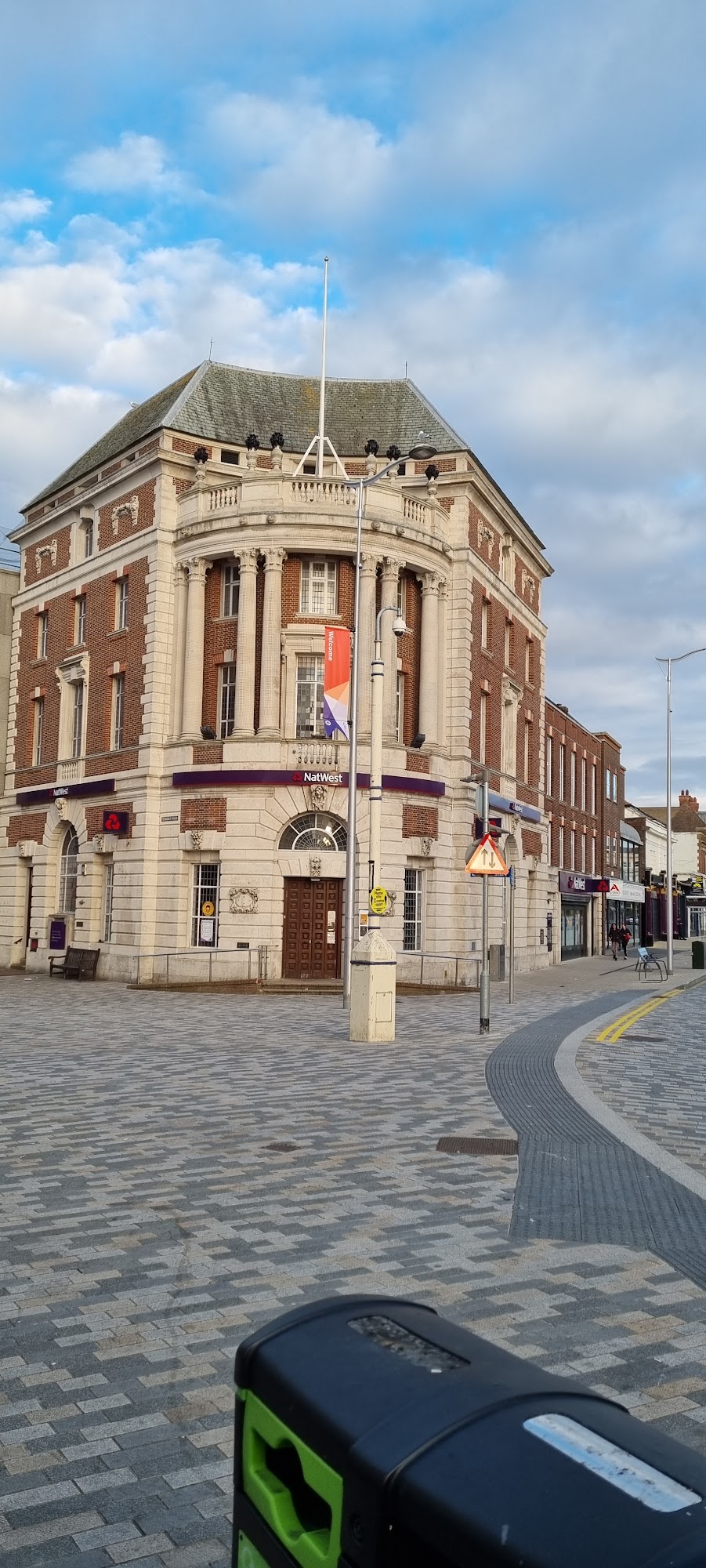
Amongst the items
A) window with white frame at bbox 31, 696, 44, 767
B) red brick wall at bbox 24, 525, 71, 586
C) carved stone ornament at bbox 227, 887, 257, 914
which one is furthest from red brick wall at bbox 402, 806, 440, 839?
red brick wall at bbox 24, 525, 71, 586

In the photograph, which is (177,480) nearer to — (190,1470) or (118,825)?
(118,825)

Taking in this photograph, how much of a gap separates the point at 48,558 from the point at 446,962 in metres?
19.6

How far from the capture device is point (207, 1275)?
582cm

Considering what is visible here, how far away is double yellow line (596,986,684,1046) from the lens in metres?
18.2

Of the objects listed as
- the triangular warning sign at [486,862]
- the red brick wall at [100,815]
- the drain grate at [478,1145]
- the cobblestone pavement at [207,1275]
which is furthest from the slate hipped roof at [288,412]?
the drain grate at [478,1145]

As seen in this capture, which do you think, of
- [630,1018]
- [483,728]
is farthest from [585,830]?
[630,1018]

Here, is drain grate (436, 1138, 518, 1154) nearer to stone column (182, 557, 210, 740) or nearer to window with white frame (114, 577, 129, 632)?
stone column (182, 557, 210, 740)

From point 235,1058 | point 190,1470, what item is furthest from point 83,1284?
point 235,1058

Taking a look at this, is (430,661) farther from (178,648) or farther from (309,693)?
(178,648)

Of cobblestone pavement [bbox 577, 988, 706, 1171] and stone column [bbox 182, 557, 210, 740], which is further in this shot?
stone column [bbox 182, 557, 210, 740]

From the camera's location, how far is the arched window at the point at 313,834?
30203mm

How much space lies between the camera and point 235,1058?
48.3ft

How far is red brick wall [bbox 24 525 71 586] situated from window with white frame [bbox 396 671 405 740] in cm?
1239

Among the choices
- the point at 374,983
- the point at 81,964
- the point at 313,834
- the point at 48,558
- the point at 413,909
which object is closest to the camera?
the point at 374,983
